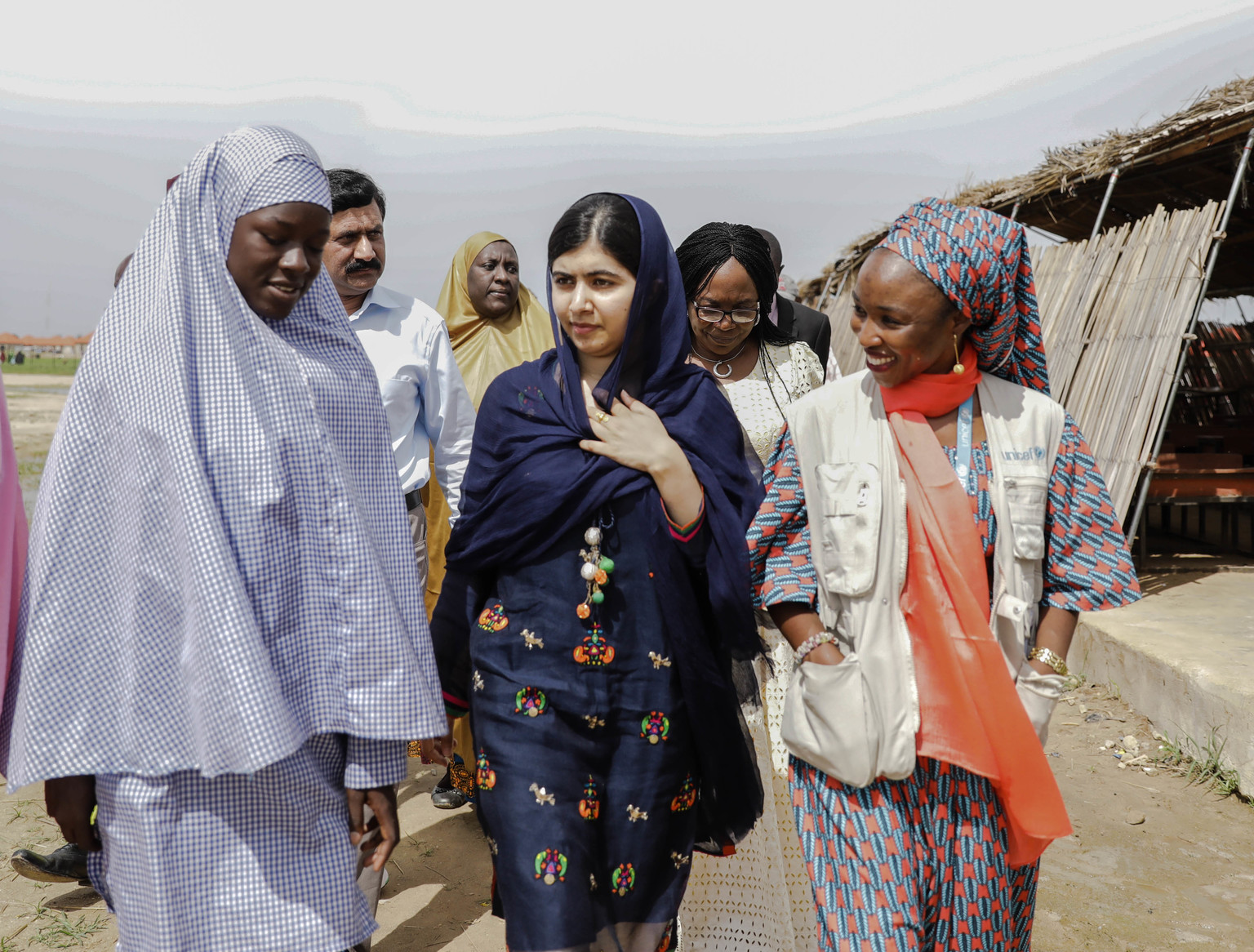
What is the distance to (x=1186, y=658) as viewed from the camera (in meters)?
4.95

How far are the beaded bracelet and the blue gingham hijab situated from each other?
823mm

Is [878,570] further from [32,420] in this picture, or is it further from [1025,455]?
[32,420]

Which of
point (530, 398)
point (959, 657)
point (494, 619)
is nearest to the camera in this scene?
point (959, 657)

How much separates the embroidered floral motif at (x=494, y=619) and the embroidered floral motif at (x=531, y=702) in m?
0.17

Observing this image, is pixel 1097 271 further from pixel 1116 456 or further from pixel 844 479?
pixel 844 479

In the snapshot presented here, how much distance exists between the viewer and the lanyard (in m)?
2.23

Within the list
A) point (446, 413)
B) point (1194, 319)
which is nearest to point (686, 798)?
point (446, 413)

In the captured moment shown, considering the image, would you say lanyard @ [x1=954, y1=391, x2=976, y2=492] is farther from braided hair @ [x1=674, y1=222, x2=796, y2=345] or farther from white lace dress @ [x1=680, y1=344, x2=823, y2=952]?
braided hair @ [x1=674, y1=222, x2=796, y2=345]

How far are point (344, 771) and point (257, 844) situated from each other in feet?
0.61

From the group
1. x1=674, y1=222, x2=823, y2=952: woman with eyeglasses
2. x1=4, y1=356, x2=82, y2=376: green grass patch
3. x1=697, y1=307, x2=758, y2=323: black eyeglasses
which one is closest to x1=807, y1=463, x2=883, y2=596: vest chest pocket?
x1=674, y1=222, x2=823, y2=952: woman with eyeglasses

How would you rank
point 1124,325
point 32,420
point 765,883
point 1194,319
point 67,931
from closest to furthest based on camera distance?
point 765,883, point 67,931, point 1194,319, point 1124,325, point 32,420

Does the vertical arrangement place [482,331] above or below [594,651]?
above

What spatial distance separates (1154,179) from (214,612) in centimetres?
827

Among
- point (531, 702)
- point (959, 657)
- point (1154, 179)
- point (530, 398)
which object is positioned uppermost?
point (1154, 179)
